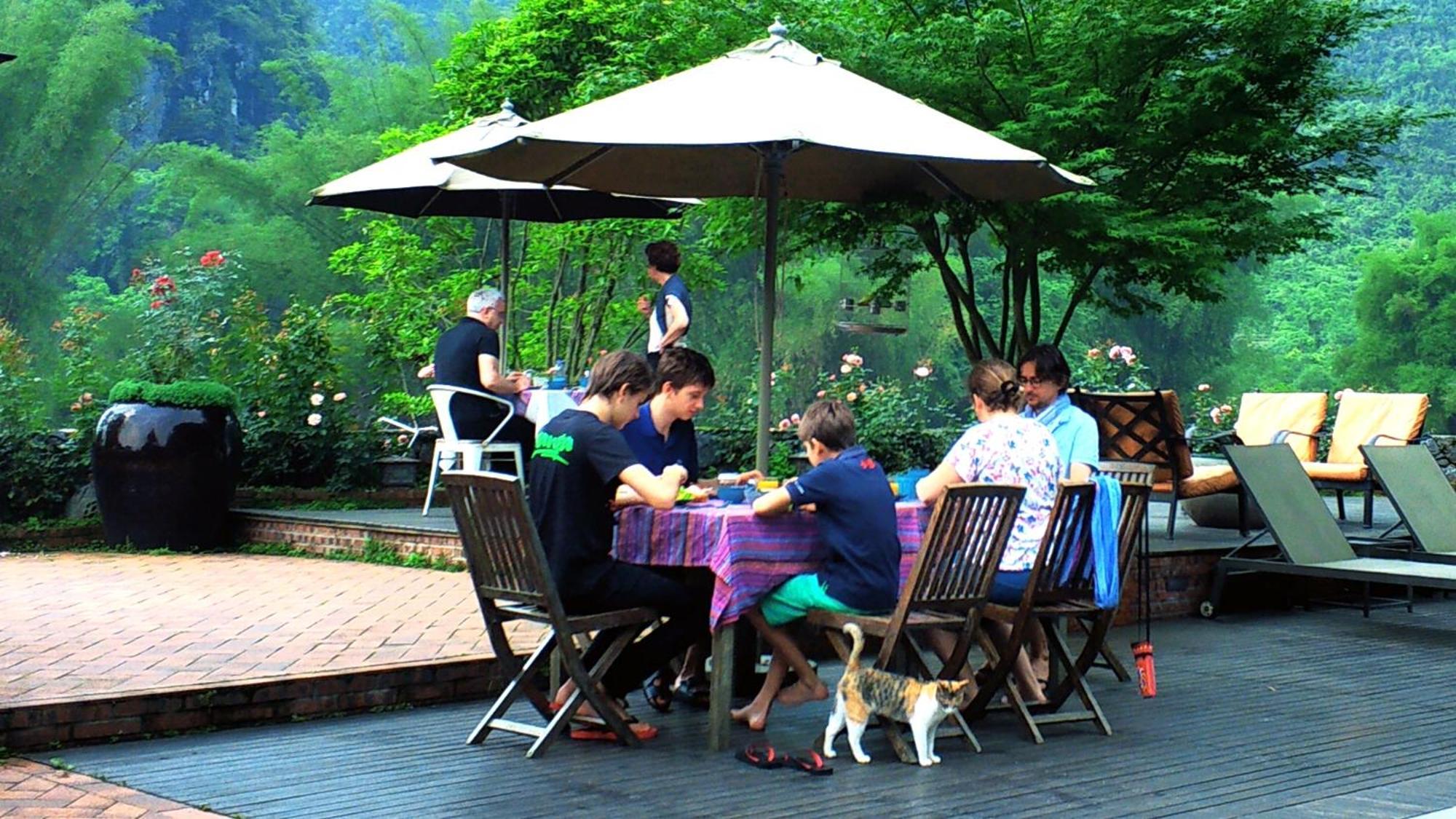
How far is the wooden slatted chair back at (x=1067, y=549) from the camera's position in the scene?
209 inches

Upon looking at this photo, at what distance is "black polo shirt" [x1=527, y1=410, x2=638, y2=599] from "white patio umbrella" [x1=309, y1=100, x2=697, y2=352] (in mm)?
3450

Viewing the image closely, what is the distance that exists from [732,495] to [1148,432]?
4.49 m

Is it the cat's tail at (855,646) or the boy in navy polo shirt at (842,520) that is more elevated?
the boy in navy polo shirt at (842,520)

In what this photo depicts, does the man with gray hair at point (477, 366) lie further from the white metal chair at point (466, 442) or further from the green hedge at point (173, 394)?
the green hedge at point (173, 394)

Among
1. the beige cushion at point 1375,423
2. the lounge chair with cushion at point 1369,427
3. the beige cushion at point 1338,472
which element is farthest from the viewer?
the beige cushion at point 1375,423

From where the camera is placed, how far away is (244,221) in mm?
39625

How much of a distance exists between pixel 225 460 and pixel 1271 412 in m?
7.12

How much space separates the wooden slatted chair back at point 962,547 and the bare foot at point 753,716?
703 millimetres

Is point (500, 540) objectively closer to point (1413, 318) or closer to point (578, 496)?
point (578, 496)

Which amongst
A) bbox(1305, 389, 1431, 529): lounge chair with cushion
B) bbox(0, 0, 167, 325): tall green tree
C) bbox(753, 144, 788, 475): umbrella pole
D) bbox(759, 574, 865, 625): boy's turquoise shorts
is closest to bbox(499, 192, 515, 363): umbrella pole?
bbox(753, 144, 788, 475): umbrella pole

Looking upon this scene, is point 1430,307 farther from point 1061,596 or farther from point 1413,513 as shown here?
point 1061,596

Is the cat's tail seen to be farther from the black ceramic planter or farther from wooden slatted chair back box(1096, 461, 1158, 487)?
the black ceramic planter

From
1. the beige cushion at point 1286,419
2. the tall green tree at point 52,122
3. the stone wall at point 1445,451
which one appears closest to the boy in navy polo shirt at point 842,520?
the beige cushion at point 1286,419

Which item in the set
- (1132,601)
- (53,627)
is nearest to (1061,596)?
(1132,601)
